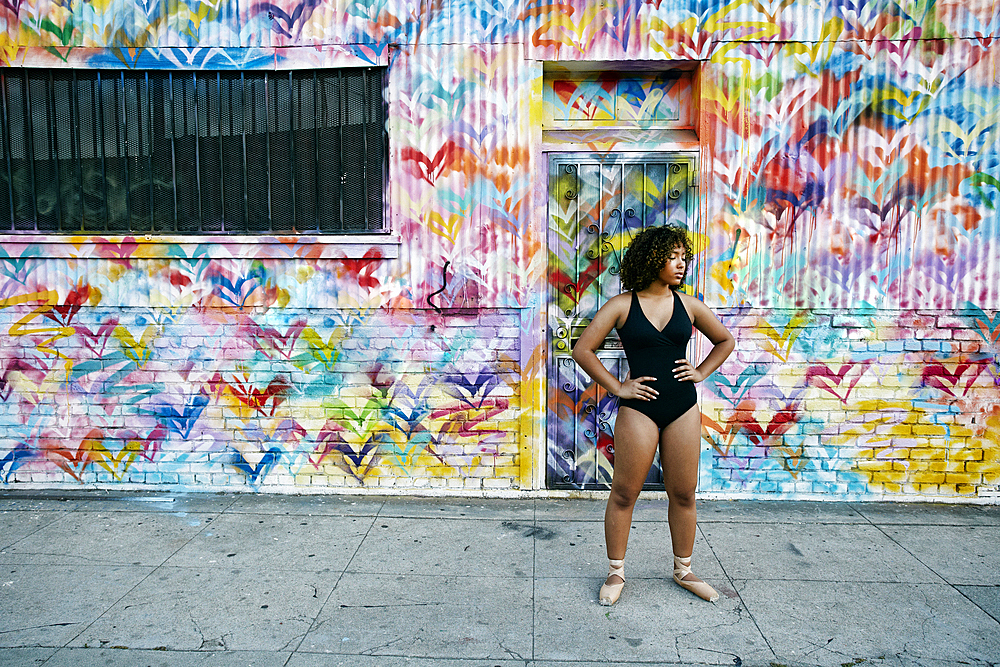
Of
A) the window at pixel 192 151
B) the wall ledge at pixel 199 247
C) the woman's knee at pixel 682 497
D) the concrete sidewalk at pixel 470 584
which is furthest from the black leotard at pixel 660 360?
the window at pixel 192 151

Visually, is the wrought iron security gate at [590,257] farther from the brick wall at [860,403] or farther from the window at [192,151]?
the window at [192,151]

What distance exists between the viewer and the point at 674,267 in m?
3.37

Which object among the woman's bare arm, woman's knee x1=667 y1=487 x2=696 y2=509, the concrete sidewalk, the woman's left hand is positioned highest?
the woman's bare arm

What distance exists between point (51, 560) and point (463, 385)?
8.96ft

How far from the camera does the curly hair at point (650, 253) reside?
3365mm

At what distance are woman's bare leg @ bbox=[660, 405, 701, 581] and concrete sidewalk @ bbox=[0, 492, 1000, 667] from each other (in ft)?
1.45

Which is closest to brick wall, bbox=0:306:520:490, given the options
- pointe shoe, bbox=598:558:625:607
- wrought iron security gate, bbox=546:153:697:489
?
wrought iron security gate, bbox=546:153:697:489

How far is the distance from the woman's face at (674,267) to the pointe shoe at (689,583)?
1.46 metres

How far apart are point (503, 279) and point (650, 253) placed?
69.6 inches

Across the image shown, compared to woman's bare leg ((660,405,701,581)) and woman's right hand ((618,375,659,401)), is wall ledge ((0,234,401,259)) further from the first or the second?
woman's bare leg ((660,405,701,581))

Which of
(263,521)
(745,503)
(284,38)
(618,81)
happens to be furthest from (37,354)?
(745,503)

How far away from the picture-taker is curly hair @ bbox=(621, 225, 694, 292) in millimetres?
3365

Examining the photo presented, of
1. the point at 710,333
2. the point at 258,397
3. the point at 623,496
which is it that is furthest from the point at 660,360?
the point at 258,397

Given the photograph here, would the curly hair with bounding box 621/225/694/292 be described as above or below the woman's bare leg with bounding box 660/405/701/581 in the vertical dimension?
above
